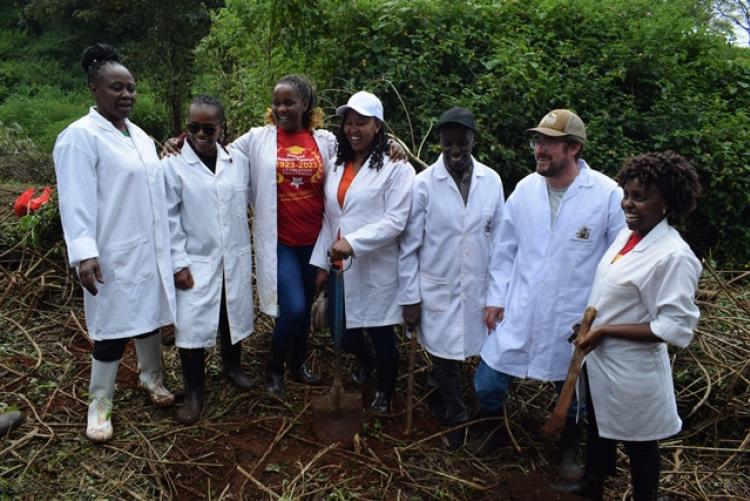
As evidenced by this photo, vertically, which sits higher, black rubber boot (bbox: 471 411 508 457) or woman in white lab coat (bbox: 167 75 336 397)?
woman in white lab coat (bbox: 167 75 336 397)

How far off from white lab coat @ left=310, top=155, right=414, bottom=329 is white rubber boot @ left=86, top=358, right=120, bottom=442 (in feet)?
4.26

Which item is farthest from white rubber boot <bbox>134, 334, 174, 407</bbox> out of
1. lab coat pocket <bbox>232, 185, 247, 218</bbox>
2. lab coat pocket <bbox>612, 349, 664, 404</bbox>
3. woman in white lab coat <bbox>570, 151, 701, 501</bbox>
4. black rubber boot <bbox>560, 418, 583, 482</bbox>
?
lab coat pocket <bbox>612, 349, 664, 404</bbox>

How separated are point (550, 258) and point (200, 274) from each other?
1.94m

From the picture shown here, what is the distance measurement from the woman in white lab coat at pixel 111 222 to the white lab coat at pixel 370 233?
0.94 metres

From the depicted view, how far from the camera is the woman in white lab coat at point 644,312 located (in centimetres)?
249

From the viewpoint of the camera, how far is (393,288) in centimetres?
358

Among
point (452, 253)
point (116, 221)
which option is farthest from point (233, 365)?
point (452, 253)

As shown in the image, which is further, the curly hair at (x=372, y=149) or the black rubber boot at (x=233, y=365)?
the black rubber boot at (x=233, y=365)

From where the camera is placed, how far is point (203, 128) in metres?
3.41

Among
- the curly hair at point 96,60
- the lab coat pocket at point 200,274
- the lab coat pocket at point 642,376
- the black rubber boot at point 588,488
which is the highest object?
the curly hair at point 96,60

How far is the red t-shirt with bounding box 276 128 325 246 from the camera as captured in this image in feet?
11.9

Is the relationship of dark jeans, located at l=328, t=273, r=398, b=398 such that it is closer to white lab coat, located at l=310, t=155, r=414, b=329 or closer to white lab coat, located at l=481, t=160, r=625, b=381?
white lab coat, located at l=310, t=155, r=414, b=329

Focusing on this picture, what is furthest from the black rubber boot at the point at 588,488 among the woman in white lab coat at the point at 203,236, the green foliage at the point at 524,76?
the green foliage at the point at 524,76

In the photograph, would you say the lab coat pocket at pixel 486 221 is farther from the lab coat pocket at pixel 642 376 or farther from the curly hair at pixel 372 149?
the lab coat pocket at pixel 642 376
